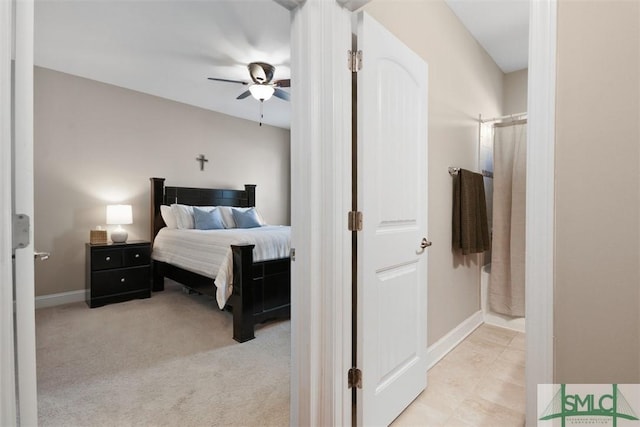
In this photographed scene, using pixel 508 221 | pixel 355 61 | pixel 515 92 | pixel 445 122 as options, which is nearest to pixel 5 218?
pixel 355 61

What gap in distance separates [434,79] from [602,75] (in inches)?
57.3

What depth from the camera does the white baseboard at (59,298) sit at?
3498 mm

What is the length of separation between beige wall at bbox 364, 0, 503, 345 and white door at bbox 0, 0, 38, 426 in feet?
5.20

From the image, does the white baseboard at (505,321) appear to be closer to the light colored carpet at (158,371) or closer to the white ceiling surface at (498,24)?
the light colored carpet at (158,371)

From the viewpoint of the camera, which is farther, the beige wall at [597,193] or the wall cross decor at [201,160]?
the wall cross decor at [201,160]

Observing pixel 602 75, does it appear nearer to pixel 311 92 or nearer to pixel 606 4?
pixel 606 4

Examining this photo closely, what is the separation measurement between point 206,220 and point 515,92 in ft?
13.7

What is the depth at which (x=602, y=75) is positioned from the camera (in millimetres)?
911

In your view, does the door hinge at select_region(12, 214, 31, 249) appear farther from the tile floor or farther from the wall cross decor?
the wall cross decor

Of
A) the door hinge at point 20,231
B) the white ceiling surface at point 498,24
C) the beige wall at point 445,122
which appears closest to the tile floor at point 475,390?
the beige wall at point 445,122

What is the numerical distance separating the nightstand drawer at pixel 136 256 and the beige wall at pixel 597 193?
4132 millimetres

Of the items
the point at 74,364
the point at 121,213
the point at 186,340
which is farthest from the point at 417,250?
the point at 121,213

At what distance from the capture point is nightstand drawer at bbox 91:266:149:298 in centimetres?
353

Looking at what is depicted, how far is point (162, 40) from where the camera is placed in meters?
2.94
